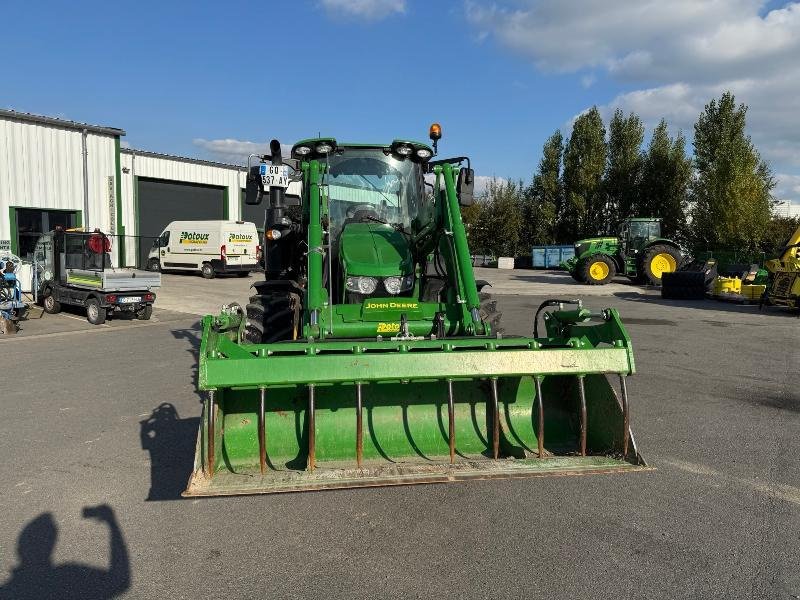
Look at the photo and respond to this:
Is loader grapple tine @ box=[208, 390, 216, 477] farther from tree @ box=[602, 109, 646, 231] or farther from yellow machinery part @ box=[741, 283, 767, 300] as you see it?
tree @ box=[602, 109, 646, 231]

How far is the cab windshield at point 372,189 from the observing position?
A: 21.9 ft

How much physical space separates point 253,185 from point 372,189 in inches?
50.4

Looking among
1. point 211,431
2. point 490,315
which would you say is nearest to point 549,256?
point 490,315

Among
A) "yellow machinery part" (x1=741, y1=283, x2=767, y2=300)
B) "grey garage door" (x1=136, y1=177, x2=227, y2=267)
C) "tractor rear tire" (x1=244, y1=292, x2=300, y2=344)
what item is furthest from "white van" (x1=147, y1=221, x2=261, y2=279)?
"tractor rear tire" (x1=244, y1=292, x2=300, y2=344)

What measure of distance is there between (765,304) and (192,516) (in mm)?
17726

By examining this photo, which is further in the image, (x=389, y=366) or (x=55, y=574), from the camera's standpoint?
(x=389, y=366)

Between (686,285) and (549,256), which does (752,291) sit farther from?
(549,256)

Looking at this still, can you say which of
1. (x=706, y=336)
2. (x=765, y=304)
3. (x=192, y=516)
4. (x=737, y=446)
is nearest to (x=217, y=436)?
(x=192, y=516)

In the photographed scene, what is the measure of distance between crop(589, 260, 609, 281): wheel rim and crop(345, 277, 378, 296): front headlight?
21.9 metres


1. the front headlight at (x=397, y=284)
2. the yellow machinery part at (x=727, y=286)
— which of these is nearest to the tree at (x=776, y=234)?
the yellow machinery part at (x=727, y=286)

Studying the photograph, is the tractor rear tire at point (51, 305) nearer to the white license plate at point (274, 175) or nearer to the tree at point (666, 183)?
the white license plate at point (274, 175)

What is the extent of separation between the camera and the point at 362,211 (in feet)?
22.1

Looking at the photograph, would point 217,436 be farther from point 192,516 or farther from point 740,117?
point 740,117

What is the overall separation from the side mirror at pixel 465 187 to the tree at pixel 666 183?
3381cm
